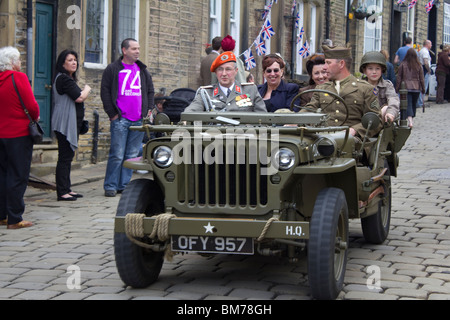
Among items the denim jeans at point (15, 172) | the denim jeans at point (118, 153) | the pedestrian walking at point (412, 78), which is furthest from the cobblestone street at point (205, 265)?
the pedestrian walking at point (412, 78)

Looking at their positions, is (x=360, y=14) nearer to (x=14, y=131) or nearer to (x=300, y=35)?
(x=300, y=35)

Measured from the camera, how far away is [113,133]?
11.0 m

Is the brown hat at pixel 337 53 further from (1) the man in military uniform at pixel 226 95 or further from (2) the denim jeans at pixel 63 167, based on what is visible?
(2) the denim jeans at pixel 63 167

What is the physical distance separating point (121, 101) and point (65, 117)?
86 centimetres

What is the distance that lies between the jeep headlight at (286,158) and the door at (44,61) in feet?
26.0

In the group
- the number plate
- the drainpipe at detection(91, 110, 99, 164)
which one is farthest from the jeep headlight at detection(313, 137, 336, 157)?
the drainpipe at detection(91, 110, 99, 164)

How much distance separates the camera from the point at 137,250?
5875 millimetres

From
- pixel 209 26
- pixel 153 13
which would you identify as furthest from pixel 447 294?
pixel 209 26

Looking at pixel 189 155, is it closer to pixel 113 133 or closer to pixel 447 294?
pixel 447 294

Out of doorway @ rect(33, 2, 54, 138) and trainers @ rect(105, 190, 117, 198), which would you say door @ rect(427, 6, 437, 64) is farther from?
trainers @ rect(105, 190, 117, 198)

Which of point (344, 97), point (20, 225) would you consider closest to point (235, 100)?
point (344, 97)

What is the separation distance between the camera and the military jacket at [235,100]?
725 centimetres

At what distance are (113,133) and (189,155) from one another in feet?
17.5

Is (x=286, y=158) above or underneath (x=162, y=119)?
underneath
